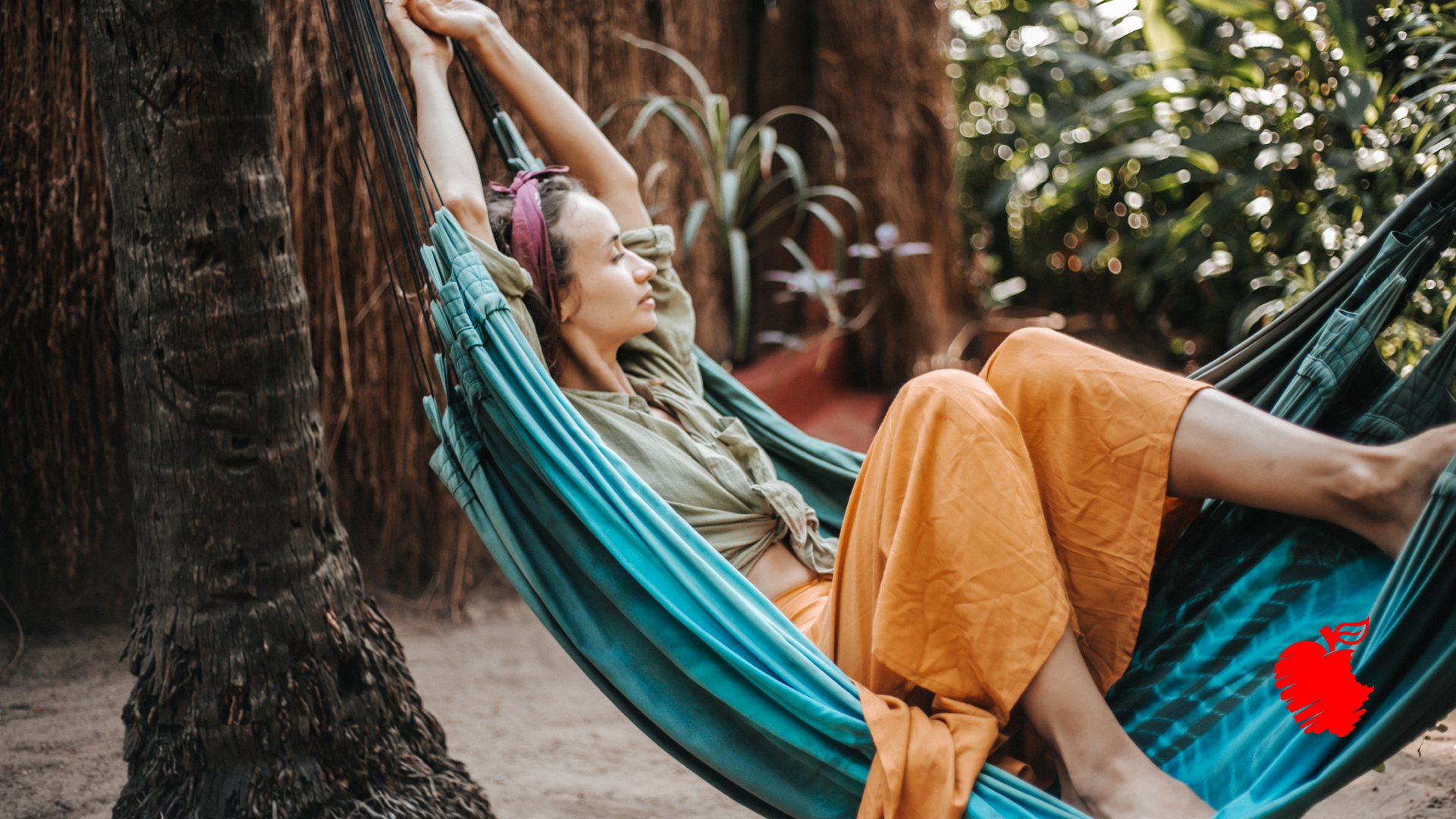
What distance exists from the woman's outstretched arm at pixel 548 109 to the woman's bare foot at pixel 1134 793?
3.67 feet

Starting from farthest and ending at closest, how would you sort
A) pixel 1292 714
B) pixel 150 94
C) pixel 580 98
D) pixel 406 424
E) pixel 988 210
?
pixel 988 210, pixel 580 98, pixel 406 424, pixel 150 94, pixel 1292 714

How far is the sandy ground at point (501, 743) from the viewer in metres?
1.56

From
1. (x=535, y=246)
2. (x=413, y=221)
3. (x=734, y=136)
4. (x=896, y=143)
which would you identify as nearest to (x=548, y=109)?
(x=535, y=246)

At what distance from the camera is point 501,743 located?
1.97 metres

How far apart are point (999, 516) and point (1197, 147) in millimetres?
2876

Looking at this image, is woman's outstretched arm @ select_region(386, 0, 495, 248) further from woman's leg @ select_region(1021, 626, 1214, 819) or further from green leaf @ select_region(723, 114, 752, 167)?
green leaf @ select_region(723, 114, 752, 167)

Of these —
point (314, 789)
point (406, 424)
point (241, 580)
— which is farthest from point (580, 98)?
point (314, 789)

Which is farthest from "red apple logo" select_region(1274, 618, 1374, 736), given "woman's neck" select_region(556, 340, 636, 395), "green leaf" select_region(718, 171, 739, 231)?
"green leaf" select_region(718, 171, 739, 231)

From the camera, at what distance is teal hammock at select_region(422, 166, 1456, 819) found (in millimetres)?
972

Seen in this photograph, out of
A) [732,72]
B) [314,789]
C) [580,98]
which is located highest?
[732,72]

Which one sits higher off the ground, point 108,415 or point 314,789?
point 108,415

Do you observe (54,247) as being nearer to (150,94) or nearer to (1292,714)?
(150,94)

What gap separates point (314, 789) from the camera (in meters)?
1.30

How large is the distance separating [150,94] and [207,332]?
0.31 meters
